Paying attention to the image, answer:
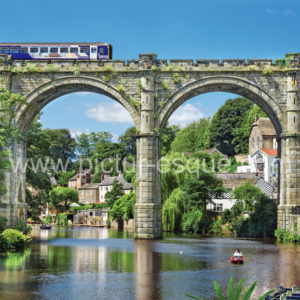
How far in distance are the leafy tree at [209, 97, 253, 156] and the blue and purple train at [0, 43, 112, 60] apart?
152 feet

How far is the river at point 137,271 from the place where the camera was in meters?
14.6

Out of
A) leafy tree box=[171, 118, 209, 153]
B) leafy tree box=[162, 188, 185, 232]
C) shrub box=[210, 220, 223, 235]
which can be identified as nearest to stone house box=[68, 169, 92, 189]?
leafy tree box=[171, 118, 209, 153]

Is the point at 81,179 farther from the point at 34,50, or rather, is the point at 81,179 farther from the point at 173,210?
the point at 34,50

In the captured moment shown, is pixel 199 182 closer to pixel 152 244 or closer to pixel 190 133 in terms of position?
pixel 152 244

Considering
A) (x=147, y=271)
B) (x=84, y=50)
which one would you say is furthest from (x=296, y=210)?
(x=84, y=50)

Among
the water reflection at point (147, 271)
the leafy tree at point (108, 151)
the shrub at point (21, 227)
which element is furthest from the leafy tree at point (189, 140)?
the water reflection at point (147, 271)

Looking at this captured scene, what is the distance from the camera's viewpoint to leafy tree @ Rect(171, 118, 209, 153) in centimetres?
8831

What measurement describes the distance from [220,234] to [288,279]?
2360 centimetres

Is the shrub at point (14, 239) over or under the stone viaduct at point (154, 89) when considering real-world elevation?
under

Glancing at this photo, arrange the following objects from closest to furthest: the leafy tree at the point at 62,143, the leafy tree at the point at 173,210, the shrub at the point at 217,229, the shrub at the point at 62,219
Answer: the shrub at the point at 217,229
the leafy tree at the point at 173,210
the shrub at the point at 62,219
the leafy tree at the point at 62,143

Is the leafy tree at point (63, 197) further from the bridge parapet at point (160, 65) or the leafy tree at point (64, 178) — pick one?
the bridge parapet at point (160, 65)

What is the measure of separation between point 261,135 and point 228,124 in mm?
8174

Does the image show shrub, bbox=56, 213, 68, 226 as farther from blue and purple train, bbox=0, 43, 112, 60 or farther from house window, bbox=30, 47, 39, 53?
house window, bbox=30, 47, 39, 53

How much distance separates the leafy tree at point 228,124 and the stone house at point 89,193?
23.3 meters
